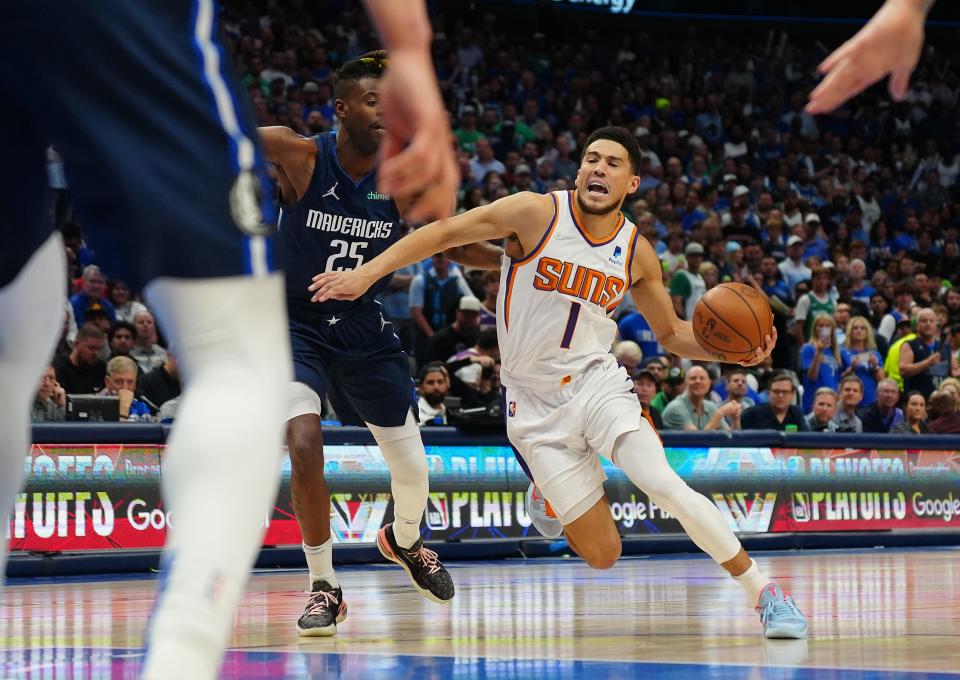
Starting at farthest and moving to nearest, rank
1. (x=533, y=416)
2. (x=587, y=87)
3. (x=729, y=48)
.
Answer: (x=729, y=48) < (x=587, y=87) < (x=533, y=416)

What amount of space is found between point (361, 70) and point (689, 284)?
381 inches

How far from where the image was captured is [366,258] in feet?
19.8

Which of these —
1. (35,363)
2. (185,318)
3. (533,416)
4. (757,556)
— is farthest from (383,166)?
(757,556)

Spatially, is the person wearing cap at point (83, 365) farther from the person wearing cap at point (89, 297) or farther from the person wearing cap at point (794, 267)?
the person wearing cap at point (794, 267)

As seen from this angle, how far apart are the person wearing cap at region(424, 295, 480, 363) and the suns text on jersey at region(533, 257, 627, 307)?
19.6 ft

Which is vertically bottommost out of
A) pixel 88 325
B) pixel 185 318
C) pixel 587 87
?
pixel 185 318

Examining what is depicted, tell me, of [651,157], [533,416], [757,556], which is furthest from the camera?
[651,157]

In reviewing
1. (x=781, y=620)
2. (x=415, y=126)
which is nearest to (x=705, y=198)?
(x=781, y=620)

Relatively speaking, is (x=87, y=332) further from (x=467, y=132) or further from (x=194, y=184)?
(x=194, y=184)

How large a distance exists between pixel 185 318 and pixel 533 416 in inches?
181

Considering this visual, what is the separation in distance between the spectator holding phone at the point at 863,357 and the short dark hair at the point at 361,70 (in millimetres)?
9791

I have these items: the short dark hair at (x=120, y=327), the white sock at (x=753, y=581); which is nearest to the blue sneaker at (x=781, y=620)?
the white sock at (x=753, y=581)

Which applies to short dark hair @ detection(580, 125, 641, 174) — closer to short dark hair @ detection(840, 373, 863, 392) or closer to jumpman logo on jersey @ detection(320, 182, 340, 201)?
jumpman logo on jersey @ detection(320, 182, 340, 201)

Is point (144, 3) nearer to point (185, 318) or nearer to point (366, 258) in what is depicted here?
point (185, 318)
